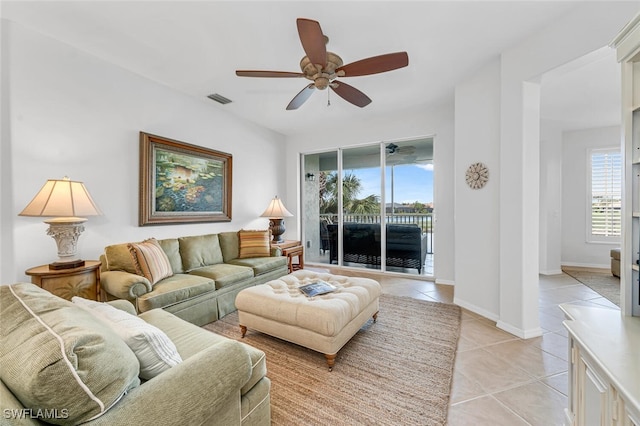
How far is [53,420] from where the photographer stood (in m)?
0.68

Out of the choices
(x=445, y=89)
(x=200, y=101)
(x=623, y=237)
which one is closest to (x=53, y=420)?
(x=623, y=237)

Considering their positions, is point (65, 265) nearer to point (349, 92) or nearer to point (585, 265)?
point (349, 92)

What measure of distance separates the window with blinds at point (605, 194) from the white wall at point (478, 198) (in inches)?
149

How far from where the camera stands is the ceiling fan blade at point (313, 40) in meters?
1.62

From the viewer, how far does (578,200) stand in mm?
4930

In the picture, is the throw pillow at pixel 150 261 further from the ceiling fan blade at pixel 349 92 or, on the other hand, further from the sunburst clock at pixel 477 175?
the sunburst clock at pixel 477 175

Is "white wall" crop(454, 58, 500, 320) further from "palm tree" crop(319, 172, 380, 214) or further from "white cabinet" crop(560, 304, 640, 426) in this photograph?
"palm tree" crop(319, 172, 380, 214)

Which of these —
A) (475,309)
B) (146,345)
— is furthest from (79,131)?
(475,309)

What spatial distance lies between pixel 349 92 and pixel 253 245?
2513 millimetres

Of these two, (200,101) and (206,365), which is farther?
(200,101)

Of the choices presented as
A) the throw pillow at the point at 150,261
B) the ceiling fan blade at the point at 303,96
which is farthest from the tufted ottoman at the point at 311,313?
the ceiling fan blade at the point at 303,96

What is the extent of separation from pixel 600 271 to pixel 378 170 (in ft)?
14.6

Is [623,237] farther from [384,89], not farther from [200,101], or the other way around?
[200,101]

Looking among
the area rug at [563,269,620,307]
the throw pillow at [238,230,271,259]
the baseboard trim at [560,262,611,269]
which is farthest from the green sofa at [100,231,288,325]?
the baseboard trim at [560,262,611,269]
